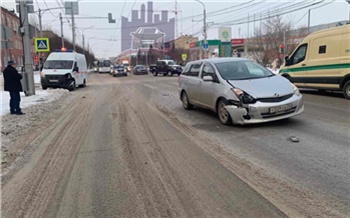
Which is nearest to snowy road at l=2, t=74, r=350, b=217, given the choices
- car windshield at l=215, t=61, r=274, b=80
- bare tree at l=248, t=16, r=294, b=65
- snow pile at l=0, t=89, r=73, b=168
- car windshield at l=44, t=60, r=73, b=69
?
snow pile at l=0, t=89, r=73, b=168

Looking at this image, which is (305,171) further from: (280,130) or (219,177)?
(280,130)

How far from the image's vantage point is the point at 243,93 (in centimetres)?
687

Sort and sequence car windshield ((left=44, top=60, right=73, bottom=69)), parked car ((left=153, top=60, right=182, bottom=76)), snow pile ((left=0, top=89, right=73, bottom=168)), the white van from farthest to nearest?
1. parked car ((left=153, top=60, right=182, bottom=76))
2. car windshield ((left=44, top=60, right=73, bottom=69))
3. the white van
4. snow pile ((left=0, top=89, right=73, bottom=168))

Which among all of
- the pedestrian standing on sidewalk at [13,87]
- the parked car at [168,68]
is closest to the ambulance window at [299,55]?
the pedestrian standing on sidewalk at [13,87]

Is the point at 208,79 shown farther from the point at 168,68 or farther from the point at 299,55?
the point at 168,68

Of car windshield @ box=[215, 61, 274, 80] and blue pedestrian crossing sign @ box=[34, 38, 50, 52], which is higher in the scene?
blue pedestrian crossing sign @ box=[34, 38, 50, 52]

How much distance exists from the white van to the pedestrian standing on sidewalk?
31.0 ft

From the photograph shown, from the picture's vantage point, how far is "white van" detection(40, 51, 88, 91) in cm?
1942

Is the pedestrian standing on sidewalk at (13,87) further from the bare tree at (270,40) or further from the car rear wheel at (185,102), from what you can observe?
the bare tree at (270,40)

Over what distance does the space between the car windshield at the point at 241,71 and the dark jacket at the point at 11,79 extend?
6597mm

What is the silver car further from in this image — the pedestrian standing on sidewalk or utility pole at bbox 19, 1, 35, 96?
utility pole at bbox 19, 1, 35, 96

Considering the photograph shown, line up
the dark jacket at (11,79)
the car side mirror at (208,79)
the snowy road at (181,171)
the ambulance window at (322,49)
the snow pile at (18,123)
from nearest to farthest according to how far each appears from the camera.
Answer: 1. the snowy road at (181,171)
2. the snow pile at (18,123)
3. the car side mirror at (208,79)
4. the dark jacket at (11,79)
5. the ambulance window at (322,49)

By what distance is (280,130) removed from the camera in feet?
21.7

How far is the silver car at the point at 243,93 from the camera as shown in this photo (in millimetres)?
6758
